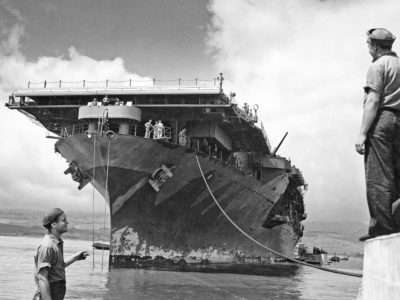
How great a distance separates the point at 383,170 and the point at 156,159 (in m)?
16.1

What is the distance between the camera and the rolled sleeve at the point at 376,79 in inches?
151

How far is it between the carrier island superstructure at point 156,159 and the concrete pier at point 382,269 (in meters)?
15.3

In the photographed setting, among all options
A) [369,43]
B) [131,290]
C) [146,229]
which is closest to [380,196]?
[369,43]

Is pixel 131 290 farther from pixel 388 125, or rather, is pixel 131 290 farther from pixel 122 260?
pixel 388 125

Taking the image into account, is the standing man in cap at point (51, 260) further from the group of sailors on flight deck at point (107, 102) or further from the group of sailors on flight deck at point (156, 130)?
the group of sailors on flight deck at point (107, 102)

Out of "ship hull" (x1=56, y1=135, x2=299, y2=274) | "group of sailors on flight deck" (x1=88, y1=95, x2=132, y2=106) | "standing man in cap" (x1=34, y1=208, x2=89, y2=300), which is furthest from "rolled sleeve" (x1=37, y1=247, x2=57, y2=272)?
"group of sailors on flight deck" (x1=88, y1=95, x2=132, y2=106)

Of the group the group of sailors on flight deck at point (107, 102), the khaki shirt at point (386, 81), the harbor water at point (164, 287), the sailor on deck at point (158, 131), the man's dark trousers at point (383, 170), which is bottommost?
the harbor water at point (164, 287)

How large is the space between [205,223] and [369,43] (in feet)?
61.3

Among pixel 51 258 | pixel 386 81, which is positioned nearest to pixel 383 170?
pixel 386 81

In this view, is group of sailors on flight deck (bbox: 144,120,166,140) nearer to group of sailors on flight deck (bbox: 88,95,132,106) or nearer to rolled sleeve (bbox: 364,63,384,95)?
group of sailors on flight deck (bbox: 88,95,132,106)

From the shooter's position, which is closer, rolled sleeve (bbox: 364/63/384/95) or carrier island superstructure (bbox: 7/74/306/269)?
rolled sleeve (bbox: 364/63/384/95)

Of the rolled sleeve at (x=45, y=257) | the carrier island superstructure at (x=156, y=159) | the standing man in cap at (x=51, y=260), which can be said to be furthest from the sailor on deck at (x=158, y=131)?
the rolled sleeve at (x=45, y=257)

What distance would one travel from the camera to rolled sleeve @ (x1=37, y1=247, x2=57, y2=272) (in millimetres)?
3643

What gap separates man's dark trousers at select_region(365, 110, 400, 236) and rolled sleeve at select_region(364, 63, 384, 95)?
191 millimetres
